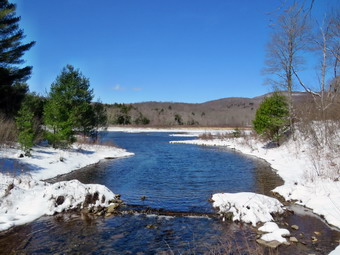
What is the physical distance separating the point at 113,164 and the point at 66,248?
14718 millimetres

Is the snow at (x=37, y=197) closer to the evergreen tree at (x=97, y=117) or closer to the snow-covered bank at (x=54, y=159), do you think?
the snow-covered bank at (x=54, y=159)

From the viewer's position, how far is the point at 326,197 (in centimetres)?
1084

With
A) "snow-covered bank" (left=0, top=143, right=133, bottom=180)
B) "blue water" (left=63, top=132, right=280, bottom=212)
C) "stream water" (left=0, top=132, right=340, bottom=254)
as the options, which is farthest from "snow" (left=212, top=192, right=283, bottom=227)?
"snow-covered bank" (left=0, top=143, right=133, bottom=180)

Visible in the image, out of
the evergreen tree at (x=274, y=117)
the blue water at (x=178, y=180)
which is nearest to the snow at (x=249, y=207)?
the blue water at (x=178, y=180)

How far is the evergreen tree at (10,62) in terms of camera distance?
2278 centimetres

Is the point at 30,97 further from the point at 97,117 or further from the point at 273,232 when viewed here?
the point at 273,232

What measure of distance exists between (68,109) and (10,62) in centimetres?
619

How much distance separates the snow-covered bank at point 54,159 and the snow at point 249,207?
10.3 meters

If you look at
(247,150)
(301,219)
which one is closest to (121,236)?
(301,219)

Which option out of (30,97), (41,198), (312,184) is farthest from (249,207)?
(30,97)

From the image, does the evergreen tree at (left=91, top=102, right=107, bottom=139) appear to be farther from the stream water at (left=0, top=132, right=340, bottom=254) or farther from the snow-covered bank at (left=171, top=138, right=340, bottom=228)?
the snow-covered bank at (left=171, top=138, right=340, bottom=228)

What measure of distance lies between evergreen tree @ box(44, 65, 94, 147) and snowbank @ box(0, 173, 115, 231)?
38.9ft

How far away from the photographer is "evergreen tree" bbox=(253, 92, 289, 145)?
1081 inches

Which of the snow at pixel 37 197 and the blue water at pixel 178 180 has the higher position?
the snow at pixel 37 197
